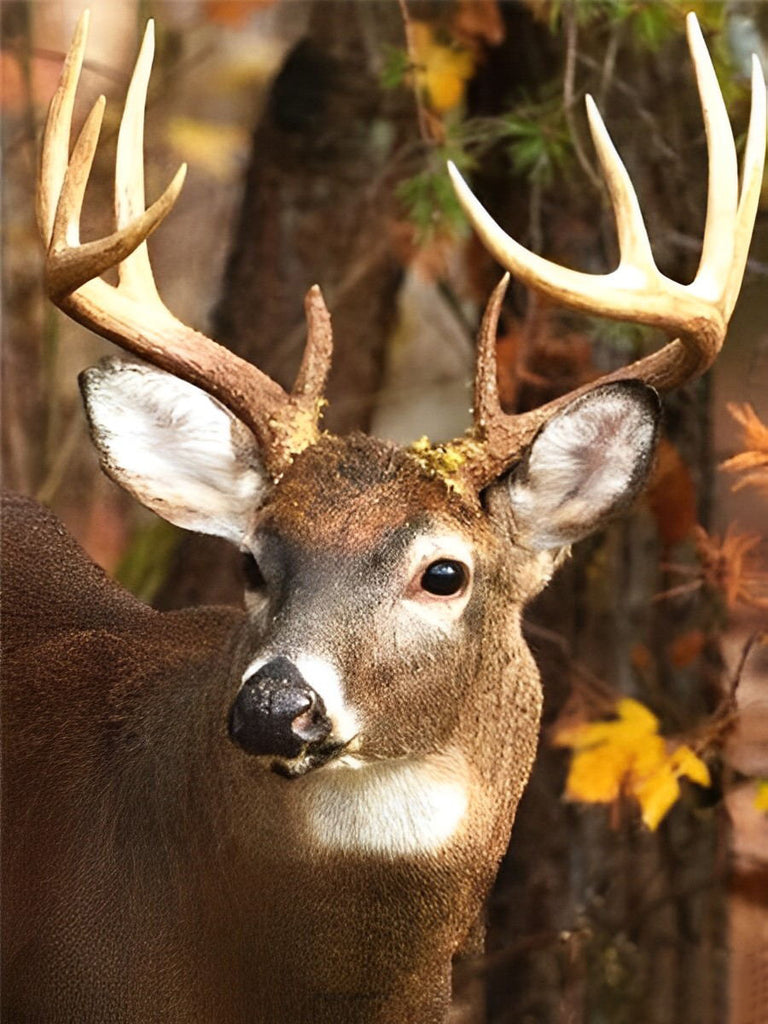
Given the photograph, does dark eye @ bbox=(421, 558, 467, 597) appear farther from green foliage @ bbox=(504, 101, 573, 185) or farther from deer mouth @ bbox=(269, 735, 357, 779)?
green foliage @ bbox=(504, 101, 573, 185)

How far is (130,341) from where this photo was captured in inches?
122

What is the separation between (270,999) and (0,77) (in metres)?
4.06

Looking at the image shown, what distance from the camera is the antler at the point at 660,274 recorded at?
2.88 m

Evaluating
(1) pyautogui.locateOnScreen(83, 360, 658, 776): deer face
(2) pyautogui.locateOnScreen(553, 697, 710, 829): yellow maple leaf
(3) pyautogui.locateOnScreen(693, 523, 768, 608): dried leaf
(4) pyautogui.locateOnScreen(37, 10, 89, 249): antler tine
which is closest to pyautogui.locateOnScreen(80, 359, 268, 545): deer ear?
(1) pyautogui.locateOnScreen(83, 360, 658, 776): deer face

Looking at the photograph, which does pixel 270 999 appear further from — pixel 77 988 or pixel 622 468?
pixel 622 468

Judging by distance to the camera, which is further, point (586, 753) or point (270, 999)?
point (586, 753)

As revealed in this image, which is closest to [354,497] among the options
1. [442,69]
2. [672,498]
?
[672,498]

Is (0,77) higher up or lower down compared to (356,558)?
higher up

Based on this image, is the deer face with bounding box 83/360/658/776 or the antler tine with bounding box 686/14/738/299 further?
the antler tine with bounding box 686/14/738/299

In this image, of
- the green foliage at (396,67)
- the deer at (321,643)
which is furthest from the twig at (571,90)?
the deer at (321,643)

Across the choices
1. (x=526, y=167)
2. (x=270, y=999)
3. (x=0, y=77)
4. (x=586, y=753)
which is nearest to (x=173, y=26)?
(x=0, y=77)

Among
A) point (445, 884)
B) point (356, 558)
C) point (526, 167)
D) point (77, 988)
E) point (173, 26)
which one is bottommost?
point (77, 988)

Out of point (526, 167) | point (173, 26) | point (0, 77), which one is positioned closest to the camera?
point (526, 167)

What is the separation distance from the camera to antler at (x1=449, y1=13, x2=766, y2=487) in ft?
9.45
